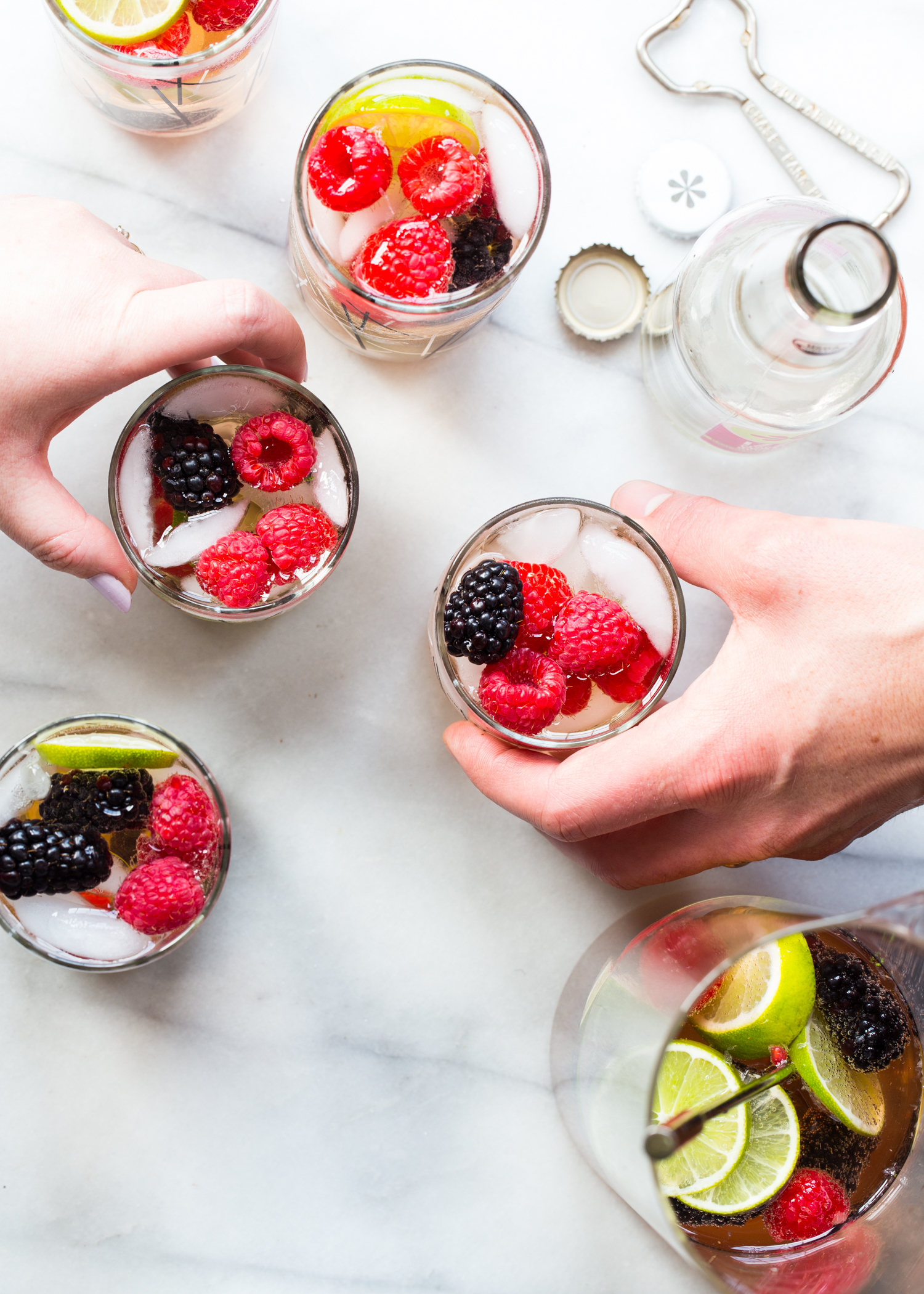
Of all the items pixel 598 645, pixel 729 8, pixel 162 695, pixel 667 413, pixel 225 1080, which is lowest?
pixel 225 1080

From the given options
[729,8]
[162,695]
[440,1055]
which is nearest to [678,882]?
[440,1055]

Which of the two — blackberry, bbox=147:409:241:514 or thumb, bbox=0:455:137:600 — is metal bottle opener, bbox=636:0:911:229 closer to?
blackberry, bbox=147:409:241:514

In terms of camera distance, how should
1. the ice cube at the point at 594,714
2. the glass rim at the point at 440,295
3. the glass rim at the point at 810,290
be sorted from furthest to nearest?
the ice cube at the point at 594,714 → the glass rim at the point at 440,295 → the glass rim at the point at 810,290

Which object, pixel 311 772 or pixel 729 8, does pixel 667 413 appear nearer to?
pixel 729 8

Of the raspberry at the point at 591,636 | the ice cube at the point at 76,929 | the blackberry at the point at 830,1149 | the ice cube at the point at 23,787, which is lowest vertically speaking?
the ice cube at the point at 76,929

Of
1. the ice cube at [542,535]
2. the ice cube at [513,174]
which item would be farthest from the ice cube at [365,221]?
the ice cube at [542,535]

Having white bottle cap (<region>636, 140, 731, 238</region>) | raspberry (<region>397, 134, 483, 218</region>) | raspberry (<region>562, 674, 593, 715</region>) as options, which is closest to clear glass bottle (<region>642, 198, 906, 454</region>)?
white bottle cap (<region>636, 140, 731, 238</region>)

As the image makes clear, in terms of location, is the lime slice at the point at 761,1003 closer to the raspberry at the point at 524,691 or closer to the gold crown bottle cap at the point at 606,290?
the raspberry at the point at 524,691
